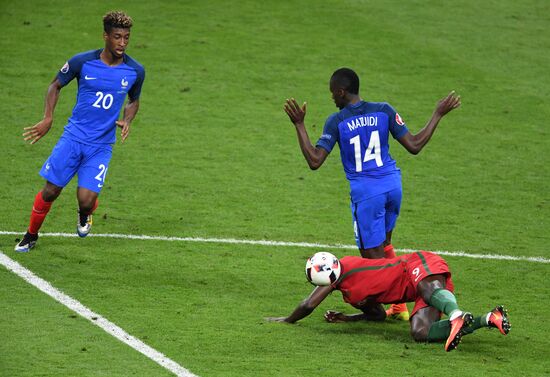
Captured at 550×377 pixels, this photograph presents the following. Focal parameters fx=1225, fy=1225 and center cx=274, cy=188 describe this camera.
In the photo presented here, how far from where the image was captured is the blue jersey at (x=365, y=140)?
11.1m

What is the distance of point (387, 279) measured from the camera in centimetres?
1062

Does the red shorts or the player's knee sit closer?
the red shorts

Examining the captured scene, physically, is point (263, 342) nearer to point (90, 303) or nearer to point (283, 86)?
point (90, 303)

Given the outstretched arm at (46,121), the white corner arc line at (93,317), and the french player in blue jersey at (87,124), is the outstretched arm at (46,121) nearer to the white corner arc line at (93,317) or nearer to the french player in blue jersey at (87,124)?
the french player in blue jersey at (87,124)

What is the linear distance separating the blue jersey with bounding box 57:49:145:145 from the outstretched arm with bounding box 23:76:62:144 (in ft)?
0.48

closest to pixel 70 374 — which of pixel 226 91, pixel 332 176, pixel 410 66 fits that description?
pixel 332 176

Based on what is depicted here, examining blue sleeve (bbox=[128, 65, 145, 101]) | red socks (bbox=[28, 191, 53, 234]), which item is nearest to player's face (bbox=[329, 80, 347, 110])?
blue sleeve (bbox=[128, 65, 145, 101])

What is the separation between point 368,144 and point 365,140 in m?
0.05

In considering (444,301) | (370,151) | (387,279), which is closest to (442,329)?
(444,301)

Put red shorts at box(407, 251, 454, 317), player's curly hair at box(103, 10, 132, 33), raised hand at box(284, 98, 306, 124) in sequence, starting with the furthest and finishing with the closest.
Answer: player's curly hair at box(103, 10, 132, 33), raised hand at box(284, 98, 306, 124), red shorts at box(407, 251, 454, 317)

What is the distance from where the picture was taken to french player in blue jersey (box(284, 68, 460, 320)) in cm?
1112

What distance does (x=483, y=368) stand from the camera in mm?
9664

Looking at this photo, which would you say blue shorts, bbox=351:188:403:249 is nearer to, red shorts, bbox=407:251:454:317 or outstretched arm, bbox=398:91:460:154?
outstretched arm, bbox=398:91:460:154

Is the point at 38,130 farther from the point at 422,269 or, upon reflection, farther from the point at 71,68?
the point at 422,269
